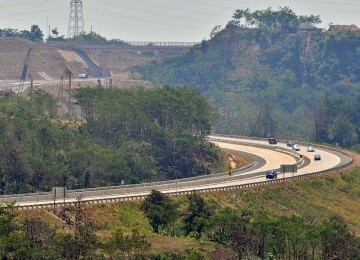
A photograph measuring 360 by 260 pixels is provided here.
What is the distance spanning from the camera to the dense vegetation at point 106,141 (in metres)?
107

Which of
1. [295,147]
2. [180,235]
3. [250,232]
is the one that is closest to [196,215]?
[180,235]

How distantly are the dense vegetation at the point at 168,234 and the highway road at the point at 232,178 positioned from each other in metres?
3.52

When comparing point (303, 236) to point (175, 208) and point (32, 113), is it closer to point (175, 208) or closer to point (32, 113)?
point (175, 208)

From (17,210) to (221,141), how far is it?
77.4 metres

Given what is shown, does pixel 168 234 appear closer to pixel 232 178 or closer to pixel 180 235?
pixel 180 235

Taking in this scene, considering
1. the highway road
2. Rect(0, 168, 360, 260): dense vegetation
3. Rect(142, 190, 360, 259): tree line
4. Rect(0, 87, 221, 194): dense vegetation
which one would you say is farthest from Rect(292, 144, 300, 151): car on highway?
Rect(142, 190, 360, 259): tree line

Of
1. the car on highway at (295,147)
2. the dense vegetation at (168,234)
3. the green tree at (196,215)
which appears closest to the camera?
the dense vegetation at (168,234)

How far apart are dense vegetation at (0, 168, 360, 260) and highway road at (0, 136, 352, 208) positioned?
139 inches

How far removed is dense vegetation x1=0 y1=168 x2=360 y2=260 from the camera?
67625 millimetres

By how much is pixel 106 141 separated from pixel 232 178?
78.9ft

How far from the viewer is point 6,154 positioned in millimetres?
106812

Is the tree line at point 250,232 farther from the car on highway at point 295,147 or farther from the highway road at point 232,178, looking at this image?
the car on highway at point 295,147

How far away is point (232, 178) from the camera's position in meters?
112

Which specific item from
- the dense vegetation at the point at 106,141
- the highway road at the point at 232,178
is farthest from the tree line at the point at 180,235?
the dense vegetation at the point at 106,141
